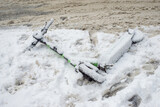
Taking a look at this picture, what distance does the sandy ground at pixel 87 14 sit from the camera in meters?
4.09

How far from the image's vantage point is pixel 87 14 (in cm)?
481

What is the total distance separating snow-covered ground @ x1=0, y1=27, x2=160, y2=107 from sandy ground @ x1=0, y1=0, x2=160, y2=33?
71 centimetres

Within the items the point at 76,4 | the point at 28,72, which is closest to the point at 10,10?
the point at 76,4

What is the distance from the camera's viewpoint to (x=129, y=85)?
2.35m

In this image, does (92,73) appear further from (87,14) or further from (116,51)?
(87,14)

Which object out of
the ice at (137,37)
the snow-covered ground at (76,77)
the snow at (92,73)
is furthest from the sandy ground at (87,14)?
the snow at (92,73)

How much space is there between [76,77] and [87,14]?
8.93ft

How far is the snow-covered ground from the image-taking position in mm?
2240

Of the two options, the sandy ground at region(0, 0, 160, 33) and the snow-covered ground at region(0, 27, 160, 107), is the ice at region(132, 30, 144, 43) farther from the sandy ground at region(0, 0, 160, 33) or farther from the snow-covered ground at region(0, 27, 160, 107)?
the sandy ground at region(0, 0, 160, 33)

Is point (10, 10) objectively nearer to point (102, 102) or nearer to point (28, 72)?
point (28, 72)

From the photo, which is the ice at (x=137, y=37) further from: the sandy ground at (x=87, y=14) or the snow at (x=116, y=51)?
the sandy ground at (x=87, y=14)

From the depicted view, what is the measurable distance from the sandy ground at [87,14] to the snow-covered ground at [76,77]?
714 millimetres

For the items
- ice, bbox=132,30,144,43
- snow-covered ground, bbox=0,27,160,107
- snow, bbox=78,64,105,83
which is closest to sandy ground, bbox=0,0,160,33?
ice, bbox=132,30,144,43

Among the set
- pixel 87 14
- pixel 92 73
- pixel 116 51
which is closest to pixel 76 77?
pixel 92 73
